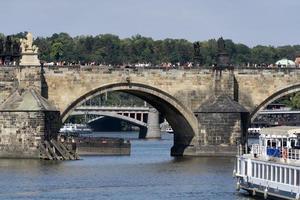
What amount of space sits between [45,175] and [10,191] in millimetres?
9276

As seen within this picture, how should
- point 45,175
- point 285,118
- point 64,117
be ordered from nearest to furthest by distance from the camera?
point 45,175
point 64,117
point 285,118

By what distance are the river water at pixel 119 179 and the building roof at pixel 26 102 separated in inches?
175

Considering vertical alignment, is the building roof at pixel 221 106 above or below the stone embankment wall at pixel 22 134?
above

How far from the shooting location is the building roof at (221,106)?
4331 inches

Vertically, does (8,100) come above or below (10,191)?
above

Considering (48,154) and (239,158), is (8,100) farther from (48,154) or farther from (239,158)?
(239,158)

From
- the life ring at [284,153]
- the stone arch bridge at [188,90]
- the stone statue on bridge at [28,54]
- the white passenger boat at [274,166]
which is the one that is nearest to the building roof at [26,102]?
the stone arch bridge at [188,90]

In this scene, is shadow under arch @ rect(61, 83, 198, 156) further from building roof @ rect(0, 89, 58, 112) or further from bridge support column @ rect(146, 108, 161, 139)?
bridge support column @ rect(146, 108, 161, 139)

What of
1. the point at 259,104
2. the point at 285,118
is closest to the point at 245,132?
the point at 259,104

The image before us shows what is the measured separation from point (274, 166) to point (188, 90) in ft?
136

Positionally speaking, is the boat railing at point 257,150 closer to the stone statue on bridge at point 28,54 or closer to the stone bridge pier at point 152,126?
the stone statue on bridge at point 28,54

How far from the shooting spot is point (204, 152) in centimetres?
11000

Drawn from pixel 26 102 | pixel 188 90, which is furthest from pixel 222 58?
pixel 26 102

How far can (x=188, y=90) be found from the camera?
11212 centimetres
